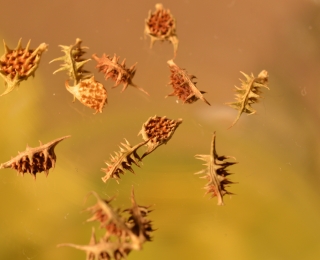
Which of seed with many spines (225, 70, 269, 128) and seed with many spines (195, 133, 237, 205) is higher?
seed with many spines (225, 70, 269, 128)

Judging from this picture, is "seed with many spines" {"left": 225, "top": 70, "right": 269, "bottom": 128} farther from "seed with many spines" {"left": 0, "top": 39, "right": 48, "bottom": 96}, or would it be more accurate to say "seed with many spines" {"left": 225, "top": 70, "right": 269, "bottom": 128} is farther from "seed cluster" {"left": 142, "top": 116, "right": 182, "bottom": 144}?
"seed with many spines" {"left": 0, "top": 39, "right": 48, "bottom": 96}

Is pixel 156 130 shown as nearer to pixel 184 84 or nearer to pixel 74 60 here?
pixel 184 84

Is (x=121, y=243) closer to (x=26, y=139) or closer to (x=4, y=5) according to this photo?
(x=26, y=139)

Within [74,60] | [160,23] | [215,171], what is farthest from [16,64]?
[215,171]

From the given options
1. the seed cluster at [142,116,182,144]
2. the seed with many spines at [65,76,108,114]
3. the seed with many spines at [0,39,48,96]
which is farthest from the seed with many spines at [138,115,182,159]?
the seed with many spines at [0,39,48,96]

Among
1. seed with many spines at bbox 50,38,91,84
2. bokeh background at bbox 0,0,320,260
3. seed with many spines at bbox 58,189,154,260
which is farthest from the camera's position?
bokeh background at bbox 0,0,320,260
